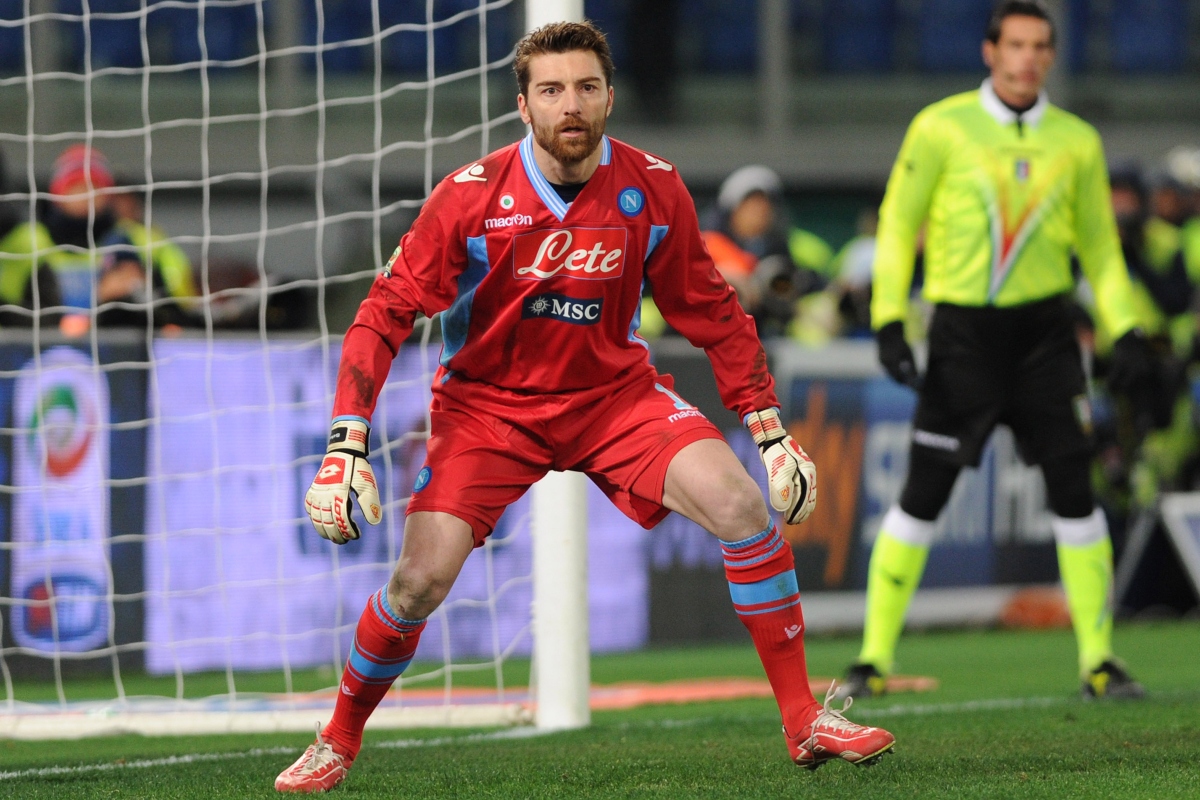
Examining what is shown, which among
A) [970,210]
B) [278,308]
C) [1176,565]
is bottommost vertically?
[1176,565]

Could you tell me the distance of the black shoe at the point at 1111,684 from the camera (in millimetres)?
5906

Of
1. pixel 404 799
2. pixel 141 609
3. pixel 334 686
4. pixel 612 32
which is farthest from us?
pixel 612 32

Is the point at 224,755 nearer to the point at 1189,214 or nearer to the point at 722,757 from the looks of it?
the point at 722,757

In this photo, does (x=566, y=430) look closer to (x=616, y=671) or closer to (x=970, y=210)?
(x=970, y=210)

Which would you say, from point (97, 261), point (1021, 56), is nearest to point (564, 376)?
point (1021, 56)

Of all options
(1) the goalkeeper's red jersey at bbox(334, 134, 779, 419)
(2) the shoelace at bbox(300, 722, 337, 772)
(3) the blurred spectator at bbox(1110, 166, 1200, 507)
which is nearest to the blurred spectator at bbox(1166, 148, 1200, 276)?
(3) the blurred spectator at bbox(1110, 166, 1200, 507)

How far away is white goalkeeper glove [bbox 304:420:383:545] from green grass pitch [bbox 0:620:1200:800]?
701mm

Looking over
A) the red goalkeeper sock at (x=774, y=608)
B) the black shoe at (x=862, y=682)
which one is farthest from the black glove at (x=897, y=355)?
the red goalkeeper sock at (x=774, y=608)

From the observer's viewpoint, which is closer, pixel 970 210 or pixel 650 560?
pixel 970 210

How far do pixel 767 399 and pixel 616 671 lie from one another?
362cm

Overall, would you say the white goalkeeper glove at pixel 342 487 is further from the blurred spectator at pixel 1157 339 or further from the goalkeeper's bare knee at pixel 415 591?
the blurred spectator at pixel 1157 339

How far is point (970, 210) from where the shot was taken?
604cm

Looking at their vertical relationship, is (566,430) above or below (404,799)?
above

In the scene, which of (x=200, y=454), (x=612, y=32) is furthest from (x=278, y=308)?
(x=612, y=32)
